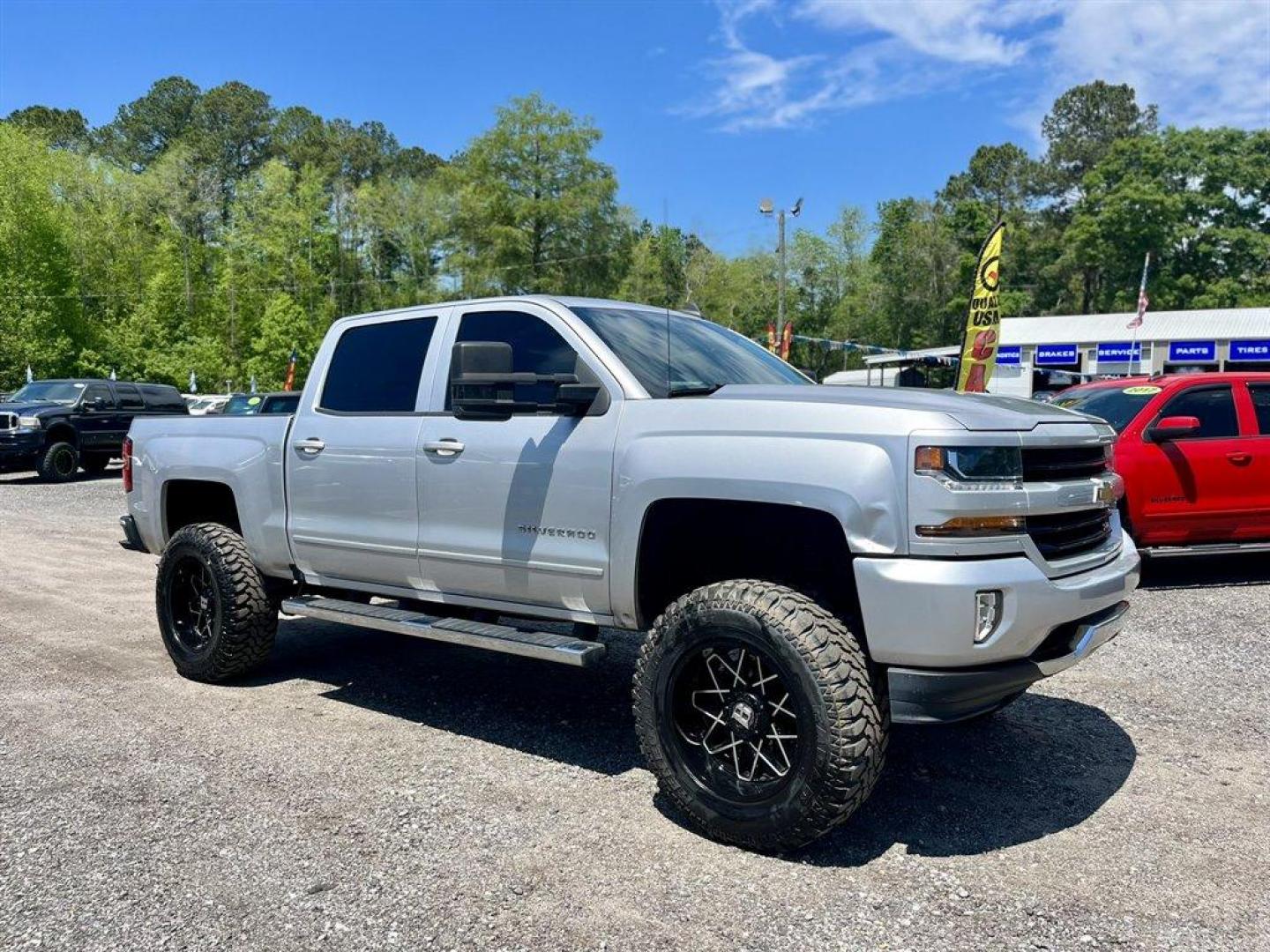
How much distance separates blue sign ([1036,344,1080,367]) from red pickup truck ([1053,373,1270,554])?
125 feet

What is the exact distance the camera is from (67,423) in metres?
18.7

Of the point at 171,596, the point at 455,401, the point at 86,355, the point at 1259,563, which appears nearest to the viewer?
the point at 455,401

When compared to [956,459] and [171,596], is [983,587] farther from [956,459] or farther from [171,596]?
[171,596]

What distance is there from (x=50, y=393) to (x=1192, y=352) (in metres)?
39.9

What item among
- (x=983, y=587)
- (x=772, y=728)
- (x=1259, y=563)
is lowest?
(x=1259, y=563)

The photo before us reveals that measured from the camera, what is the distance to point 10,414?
1812 centimetres

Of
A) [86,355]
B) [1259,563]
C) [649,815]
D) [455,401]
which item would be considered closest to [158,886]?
[649,815]

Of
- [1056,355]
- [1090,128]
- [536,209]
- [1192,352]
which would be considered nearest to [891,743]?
[1192,352]

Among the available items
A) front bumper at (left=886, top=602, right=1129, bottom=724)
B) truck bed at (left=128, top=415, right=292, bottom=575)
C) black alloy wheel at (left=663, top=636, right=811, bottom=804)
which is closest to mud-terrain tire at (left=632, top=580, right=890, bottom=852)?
black alloy wheel at (left=663, top=636, right=811, bottom=804)

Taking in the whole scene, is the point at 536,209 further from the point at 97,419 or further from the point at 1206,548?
the point at 1206,548

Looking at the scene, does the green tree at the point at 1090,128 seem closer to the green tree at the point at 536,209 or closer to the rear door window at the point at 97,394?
the green tree at the point at 536,209

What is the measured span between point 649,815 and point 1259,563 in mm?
8316

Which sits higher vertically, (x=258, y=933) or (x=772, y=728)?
(x=772, y=728)

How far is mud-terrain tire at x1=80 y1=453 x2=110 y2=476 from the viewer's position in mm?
19266
